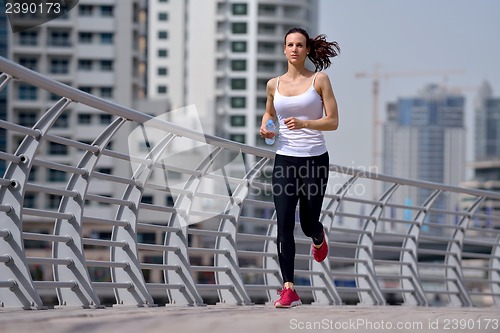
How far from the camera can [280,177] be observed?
25.3 feet

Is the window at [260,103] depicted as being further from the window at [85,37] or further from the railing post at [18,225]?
the railing post at [18,225]

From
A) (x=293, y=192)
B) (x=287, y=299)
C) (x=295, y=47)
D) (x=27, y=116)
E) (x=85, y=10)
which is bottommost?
(x=287, y=299)

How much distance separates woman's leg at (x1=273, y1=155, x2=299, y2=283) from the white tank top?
0.08 meters

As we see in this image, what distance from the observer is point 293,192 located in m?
7.77

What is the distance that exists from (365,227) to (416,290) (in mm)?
1016

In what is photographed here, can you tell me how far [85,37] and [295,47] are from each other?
83277mm

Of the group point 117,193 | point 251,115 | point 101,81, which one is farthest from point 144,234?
point 251,115

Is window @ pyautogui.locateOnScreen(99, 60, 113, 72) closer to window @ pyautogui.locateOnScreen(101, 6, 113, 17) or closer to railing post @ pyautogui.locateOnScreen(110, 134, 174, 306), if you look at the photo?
window @ pyautogui.locateOnScreen(101, 6, 113, 17)

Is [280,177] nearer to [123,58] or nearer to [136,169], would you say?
[136,169]

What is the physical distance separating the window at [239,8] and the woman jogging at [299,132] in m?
111

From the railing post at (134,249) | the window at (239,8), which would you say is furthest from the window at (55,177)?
the railing post at (134,249)

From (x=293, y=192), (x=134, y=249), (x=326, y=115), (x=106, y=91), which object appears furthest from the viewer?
(x=106, y=91)

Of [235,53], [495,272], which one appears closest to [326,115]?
[495,272]

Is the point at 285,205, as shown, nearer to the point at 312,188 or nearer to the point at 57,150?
the point at 312,188
